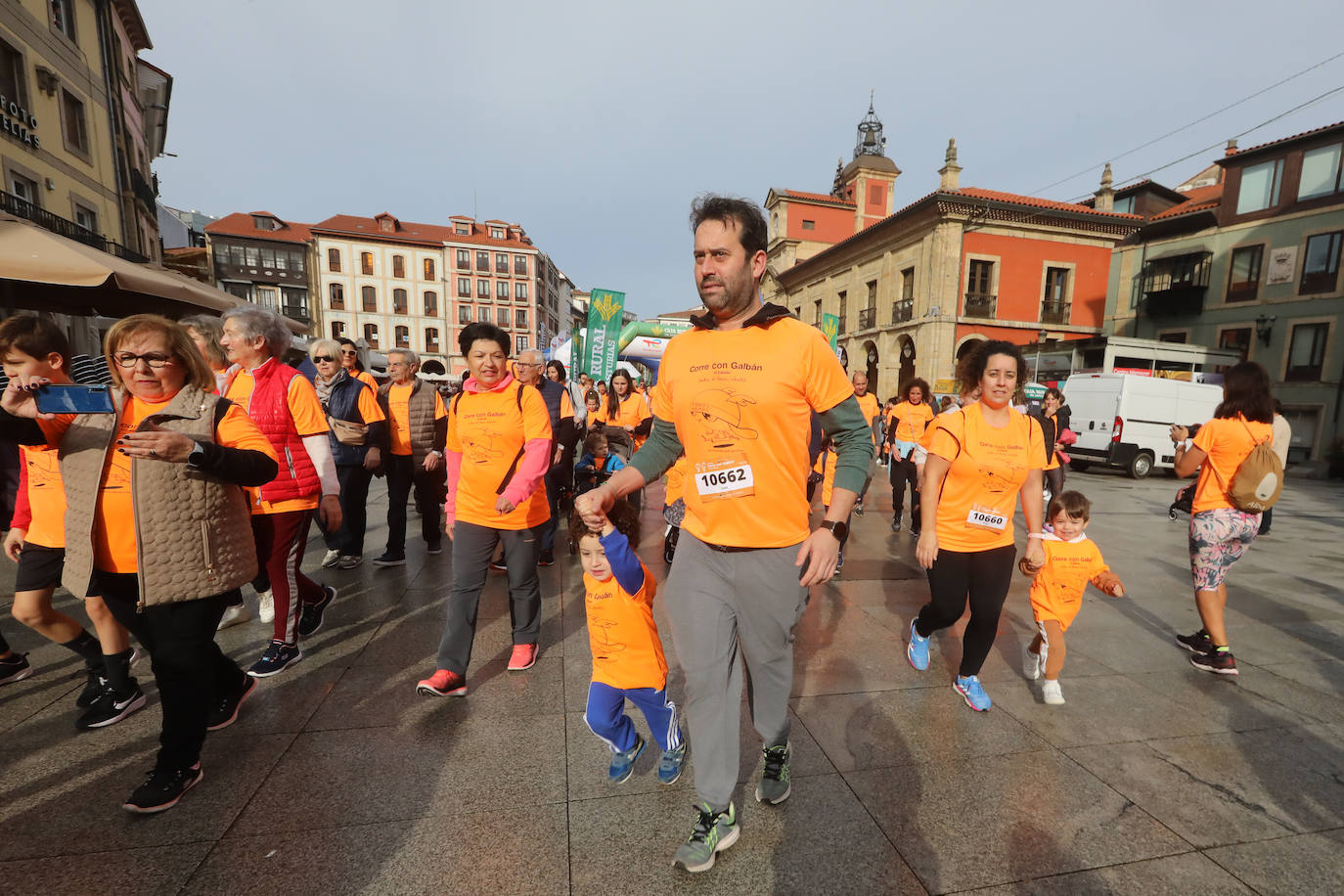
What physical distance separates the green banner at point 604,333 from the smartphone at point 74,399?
475 inches

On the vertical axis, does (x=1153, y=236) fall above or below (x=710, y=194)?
above

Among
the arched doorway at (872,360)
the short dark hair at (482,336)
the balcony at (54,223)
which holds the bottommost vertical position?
the short dark hair at (482,336)

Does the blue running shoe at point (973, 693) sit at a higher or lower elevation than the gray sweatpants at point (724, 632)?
lower

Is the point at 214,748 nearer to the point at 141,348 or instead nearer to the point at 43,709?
the point at 43,709

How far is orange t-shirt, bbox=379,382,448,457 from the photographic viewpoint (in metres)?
5.54

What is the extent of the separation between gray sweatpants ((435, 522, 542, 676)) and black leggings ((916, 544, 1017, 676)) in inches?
89.6

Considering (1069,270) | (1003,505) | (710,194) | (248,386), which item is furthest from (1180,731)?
A: (1069,270)

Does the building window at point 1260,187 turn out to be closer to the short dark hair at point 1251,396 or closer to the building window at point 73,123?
the short dark hair at point 1251,396

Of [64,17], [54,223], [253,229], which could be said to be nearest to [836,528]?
[54,223]

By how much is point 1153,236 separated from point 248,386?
110 ft

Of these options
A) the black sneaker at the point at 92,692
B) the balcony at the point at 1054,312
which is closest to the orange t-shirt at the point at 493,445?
the black sneaker at the point at 92,692

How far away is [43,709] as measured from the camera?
9.25 ft

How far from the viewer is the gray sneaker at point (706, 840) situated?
192cm

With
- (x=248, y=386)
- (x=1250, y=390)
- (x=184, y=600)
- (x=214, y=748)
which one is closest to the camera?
(x=184, y=600)
